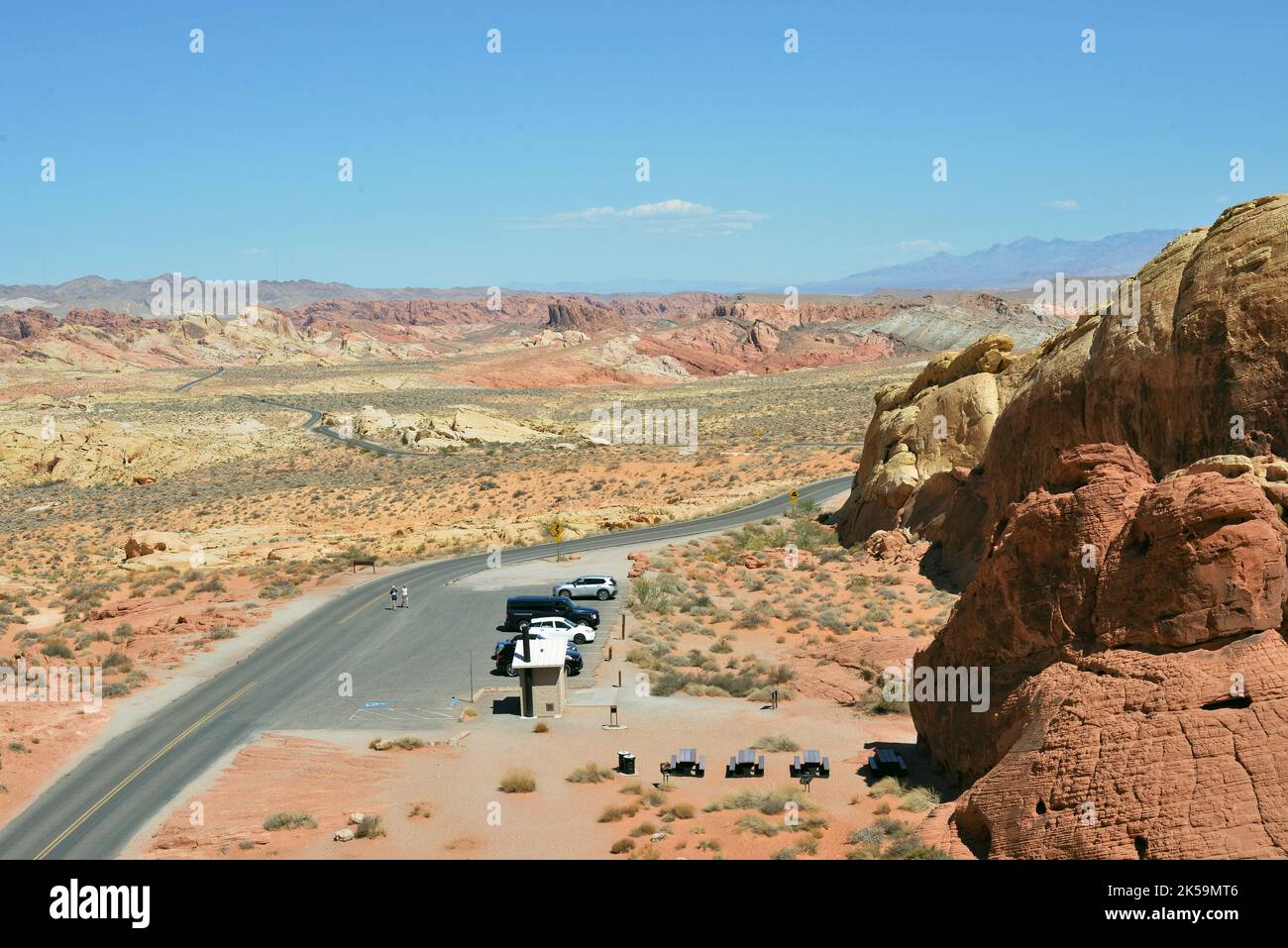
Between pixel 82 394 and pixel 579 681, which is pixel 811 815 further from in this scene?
pixel 82 394

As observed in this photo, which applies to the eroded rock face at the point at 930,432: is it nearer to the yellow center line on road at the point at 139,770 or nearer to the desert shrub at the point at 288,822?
the yellow center line on road at the point at 139,770

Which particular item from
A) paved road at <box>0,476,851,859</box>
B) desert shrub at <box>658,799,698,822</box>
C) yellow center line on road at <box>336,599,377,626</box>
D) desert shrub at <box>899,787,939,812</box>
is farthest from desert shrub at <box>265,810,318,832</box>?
yellow center line on road at <box>336,599,377,626</box>

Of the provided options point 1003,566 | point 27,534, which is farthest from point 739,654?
point 27,534

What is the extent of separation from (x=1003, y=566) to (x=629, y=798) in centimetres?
786

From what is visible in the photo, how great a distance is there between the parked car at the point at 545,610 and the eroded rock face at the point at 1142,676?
18.6 metres

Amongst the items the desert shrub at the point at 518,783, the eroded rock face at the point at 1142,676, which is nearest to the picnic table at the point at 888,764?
the eroded rock face at the point at 1142,676

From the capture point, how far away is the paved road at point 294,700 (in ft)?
67.4

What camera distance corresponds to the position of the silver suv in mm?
38844

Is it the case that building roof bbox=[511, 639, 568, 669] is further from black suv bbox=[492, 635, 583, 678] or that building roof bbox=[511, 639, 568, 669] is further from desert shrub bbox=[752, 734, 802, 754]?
desert shrub bbox=[752, 734, 802, 754]

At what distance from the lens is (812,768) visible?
69.1ft

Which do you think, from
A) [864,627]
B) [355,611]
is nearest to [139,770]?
[355,611]

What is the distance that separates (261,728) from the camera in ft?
84.5

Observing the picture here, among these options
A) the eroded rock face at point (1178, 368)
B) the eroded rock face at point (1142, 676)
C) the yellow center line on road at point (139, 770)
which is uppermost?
the eroded rock face at point (1178, 368)

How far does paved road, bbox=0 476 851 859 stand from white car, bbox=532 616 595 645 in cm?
171
